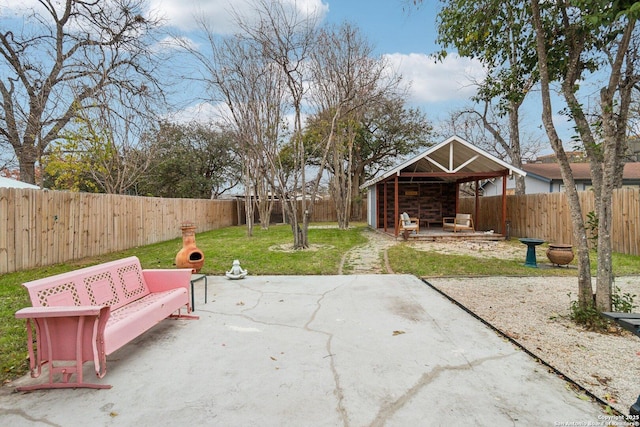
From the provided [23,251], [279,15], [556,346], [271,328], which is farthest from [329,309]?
[279,15]

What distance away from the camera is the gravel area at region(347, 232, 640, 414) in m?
2.62

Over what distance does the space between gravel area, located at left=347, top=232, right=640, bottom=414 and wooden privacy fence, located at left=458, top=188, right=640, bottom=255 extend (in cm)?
335

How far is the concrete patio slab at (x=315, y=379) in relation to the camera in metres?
2.14

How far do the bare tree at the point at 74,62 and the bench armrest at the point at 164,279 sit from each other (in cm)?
889

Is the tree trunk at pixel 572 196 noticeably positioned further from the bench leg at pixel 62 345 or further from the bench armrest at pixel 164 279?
the bench leg at pixel 62 345

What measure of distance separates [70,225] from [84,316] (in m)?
7.66

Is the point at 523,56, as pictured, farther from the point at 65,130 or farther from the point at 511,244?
the point at 65,130

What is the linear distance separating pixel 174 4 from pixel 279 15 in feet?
10.1

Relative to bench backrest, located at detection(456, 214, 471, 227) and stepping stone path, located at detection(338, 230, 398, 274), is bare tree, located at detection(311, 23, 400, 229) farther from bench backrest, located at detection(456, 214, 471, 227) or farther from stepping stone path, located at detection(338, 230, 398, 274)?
bench backrest, located at detection(456, 214, 471, 227)

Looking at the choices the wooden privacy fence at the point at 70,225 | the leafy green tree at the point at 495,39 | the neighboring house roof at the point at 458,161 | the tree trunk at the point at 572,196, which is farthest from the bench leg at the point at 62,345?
the neighboring house roof at the point at 458,161

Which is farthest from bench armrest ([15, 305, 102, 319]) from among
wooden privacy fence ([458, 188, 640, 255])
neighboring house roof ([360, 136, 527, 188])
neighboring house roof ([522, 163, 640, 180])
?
neighboring house roof ([522, 163, 640, 180])

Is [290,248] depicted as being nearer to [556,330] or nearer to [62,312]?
[556,330]

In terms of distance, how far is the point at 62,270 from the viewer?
708 centimetres

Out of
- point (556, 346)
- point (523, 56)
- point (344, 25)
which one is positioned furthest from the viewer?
point (344, 25)
